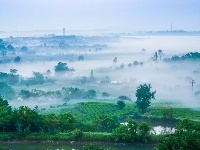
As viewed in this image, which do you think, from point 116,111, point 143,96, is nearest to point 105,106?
point 116,111

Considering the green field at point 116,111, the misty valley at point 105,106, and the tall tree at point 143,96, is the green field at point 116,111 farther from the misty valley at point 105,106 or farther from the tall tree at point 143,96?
the tall tree at point 143,96

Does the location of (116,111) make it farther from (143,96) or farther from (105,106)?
(143,96)

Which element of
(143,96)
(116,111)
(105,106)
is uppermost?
(143,96)

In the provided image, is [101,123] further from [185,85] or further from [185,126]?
[185,85]

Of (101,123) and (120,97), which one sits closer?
(101,123)

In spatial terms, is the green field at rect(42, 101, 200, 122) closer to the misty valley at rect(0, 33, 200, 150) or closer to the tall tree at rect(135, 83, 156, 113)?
the misty valley at rect(0, 33, 200, 150)

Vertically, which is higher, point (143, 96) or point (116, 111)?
point (143, 96)

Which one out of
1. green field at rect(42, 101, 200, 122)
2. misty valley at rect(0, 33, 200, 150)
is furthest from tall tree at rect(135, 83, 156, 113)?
green field at rect(42, 101, 200, 122)

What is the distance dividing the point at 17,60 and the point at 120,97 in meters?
66.5

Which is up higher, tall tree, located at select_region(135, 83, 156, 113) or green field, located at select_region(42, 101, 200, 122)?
tall tree, located at select_region(135, 83, 156, 113)

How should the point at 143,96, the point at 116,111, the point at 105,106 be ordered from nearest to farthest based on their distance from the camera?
the point at 143,96
the point at 116,111
the point at 105,106

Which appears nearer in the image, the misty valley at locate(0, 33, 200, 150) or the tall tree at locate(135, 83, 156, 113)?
the misty valley at locate(0, 33, 200, 150)

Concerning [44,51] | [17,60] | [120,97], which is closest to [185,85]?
[120,97]

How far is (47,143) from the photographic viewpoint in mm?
38344
